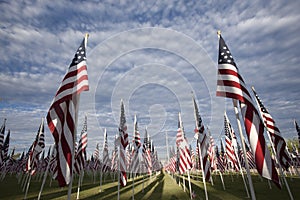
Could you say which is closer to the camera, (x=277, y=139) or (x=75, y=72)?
(x=75, y=72)

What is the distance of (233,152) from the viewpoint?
19.2 m

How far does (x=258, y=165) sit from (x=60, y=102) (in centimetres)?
702

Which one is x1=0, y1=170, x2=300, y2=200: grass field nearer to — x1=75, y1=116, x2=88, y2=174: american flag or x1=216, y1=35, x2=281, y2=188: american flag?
x1=75, y1=116, x2=88, y2=174: american flag

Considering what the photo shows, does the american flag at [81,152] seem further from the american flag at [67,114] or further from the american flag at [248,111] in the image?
the american flag at [248,111]

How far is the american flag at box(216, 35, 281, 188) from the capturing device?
244 inches

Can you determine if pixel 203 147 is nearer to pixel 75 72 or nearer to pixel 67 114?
pixel 67 114

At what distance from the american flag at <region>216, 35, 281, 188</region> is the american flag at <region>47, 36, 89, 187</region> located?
5.17 meters

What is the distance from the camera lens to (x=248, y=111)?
6.54 metres

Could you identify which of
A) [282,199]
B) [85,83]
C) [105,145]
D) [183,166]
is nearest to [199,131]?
[183,166]

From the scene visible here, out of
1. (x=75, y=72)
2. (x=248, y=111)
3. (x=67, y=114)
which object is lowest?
(x=248, y=111)

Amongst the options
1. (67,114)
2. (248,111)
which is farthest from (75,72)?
(248,111)

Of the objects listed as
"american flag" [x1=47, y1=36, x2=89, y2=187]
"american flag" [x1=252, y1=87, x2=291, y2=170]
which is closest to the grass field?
"american flag" [x1=252, y1=87, x2=291, y2=170]

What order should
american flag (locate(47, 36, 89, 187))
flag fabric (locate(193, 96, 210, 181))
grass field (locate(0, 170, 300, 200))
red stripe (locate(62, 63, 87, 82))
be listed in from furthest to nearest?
grass field (locate(0, 170, 300, 200)) < flag fabric (locate(193, 96, 210, 181)) < red stripe (locate(62, 63, 87, 82)) < american flag (locate(47, 36, 89, 187))

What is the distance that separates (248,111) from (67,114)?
20.7ft
